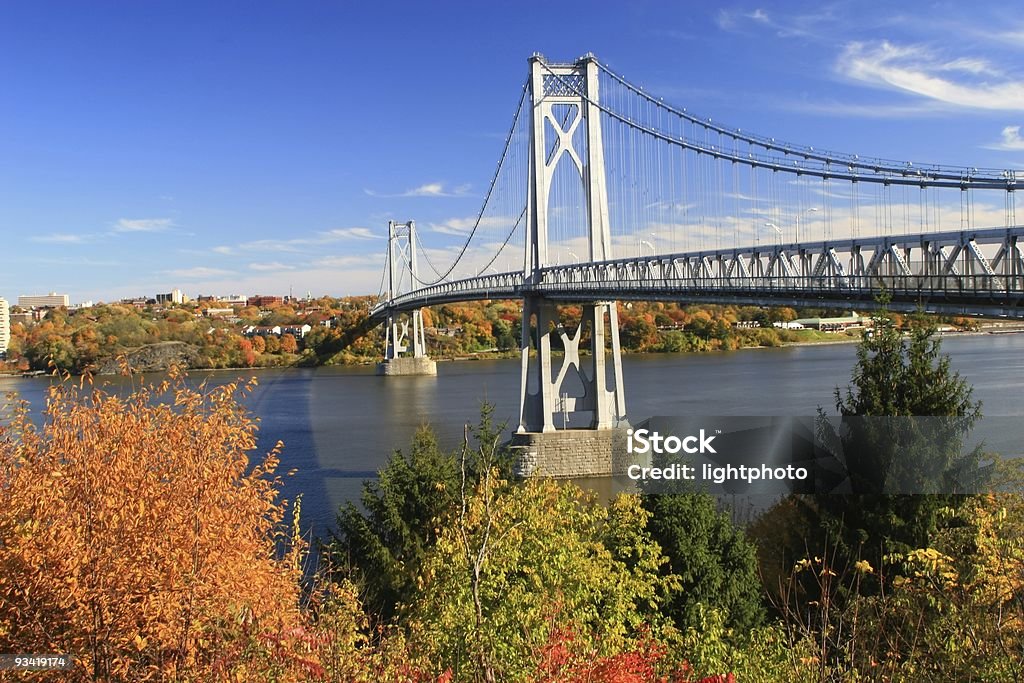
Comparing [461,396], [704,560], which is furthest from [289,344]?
[704,560]

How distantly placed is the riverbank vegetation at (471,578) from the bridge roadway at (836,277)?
2.63 feet

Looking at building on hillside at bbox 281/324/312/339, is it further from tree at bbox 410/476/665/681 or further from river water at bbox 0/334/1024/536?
tree at bbox 410/476/665/681

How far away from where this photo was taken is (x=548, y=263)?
22.5m

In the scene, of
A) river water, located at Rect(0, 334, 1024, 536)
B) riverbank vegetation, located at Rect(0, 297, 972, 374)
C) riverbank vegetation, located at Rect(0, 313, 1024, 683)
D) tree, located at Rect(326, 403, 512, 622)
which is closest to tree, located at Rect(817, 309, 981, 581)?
riverbank vegetation, located at Rect(0, 313, 1024, 683)

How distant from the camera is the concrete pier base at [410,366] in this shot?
48.5 meters

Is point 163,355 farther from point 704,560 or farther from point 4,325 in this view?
point 704,560

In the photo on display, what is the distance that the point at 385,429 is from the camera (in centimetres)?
2570

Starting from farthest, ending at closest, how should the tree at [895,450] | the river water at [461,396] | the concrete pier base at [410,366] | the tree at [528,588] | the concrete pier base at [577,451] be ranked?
the concrete pier base at [410,366]
the river water at [461,396]
the concrete pier base at [577,451]
the tree at [895,450]
the tree at [528,588]

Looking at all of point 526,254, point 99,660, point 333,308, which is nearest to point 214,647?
point 99,660

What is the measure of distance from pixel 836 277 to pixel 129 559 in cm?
933

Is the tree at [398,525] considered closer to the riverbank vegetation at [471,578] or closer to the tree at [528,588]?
the riverbank vegetation at [471,578]

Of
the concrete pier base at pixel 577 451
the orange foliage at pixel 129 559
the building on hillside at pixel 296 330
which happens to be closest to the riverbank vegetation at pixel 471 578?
the orange foliage at pixel 129 559

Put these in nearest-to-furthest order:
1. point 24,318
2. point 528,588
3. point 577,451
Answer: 1. point 528,588
2. point 577,451
3. point 24,318

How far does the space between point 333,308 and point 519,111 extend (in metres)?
56.5
